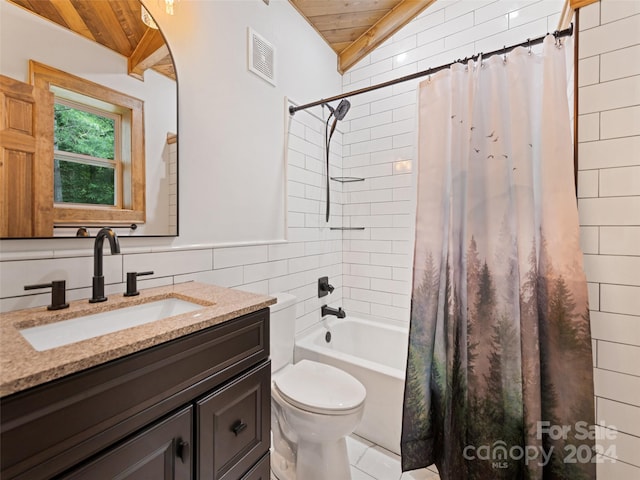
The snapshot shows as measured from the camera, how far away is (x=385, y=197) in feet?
7.70

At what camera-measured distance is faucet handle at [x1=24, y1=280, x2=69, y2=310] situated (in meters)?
0.88

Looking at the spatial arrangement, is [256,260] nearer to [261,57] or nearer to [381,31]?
[261,57]

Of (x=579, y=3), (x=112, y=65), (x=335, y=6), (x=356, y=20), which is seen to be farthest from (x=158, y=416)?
(x=356, y=20)

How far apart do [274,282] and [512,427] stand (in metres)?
1.38

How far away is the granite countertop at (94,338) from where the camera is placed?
0.53m

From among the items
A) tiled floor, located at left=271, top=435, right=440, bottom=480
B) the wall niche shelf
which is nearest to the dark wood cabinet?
tiled floor, located at left=271, top=435, right=440, bottom=480

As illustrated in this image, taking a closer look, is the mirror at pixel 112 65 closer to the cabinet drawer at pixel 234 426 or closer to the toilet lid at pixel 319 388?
the cabinet drawer at pixel 234 426

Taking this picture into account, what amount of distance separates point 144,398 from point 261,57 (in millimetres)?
1814

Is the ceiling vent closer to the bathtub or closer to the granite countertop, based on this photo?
the granite countertop

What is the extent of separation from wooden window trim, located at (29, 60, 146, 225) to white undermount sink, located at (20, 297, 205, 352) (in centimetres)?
34

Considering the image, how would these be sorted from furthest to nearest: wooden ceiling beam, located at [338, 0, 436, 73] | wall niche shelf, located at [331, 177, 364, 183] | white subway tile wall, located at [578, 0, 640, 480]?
wall niche shelf, located at [331, 177, 364, 183] → wooden ceiling beam, located at [338, 0, 436, 73] → white subway tile wall, located at [578, 0, 640, 480]

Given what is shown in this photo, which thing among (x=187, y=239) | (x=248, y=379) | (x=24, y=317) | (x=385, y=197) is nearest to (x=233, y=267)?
(x=187, y=239)

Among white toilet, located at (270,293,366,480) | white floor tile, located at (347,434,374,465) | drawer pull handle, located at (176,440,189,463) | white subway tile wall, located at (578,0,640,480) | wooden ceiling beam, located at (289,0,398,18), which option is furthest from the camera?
wooden ceiling beam, located at (289,0,398,18)

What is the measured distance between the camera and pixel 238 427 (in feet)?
2.96
